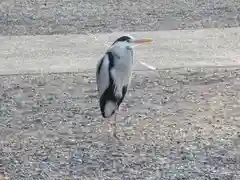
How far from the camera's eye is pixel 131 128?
6.95 m

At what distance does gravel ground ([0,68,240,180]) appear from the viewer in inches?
235

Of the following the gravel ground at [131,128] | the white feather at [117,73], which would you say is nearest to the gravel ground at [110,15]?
the gravel ground at [131,128]

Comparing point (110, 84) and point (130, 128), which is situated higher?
point (110, 84)

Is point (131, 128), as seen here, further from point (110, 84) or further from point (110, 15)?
point (110, 15)

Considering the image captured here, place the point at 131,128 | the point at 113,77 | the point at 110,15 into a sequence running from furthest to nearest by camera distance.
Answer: the point at 110,15 < the point at 131,128 < the point at 113,77

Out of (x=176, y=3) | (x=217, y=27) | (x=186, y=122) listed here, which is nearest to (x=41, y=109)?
(x=186, y=122)

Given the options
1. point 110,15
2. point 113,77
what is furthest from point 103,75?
point 110,15

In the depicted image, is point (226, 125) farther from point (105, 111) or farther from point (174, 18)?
point (174, 18)

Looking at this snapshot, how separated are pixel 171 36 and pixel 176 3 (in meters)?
2.38

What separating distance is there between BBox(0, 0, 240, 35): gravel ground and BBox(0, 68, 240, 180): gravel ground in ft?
8.59

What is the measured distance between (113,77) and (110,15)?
5661 millimetres

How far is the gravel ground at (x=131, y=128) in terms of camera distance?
5.96m

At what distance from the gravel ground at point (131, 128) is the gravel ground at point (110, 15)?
2.62 m

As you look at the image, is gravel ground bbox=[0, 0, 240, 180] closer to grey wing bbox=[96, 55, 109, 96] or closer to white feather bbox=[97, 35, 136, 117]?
white feather bbox=[97, 35, 136, 117]
